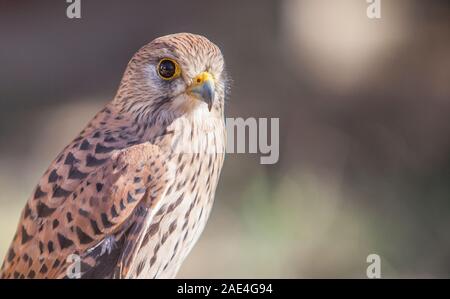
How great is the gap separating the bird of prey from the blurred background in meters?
0.66

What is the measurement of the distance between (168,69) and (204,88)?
148 mm

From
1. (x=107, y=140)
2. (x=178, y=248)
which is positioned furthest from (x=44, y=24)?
(x=178, y=248)

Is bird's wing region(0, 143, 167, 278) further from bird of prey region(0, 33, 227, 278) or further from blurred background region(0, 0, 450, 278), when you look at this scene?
blurred background region(0, 0, 450, 278)

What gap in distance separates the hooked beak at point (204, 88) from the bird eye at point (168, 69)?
72mm

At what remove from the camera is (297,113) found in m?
3.65

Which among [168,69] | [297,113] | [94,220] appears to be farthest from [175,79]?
[297,113]

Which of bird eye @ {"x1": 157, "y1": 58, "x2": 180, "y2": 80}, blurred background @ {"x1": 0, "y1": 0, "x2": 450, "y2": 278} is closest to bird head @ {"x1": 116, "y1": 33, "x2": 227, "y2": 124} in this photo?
bird eye @ {"x1": 157, "y1": 58, "x2": 180, "y2": 80}

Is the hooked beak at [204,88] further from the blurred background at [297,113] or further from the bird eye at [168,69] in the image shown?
the blurred background at [297,113]

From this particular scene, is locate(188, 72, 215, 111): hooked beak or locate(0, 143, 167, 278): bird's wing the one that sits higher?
locate(188, 72, 215, 111): hooked beak

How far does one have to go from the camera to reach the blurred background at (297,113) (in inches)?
122

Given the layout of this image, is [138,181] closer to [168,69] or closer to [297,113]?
[168,69]

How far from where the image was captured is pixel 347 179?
338cm

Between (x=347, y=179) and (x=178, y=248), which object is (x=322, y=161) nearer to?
(x=347, y=179)

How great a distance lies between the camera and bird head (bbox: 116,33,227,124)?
2.16 metres
